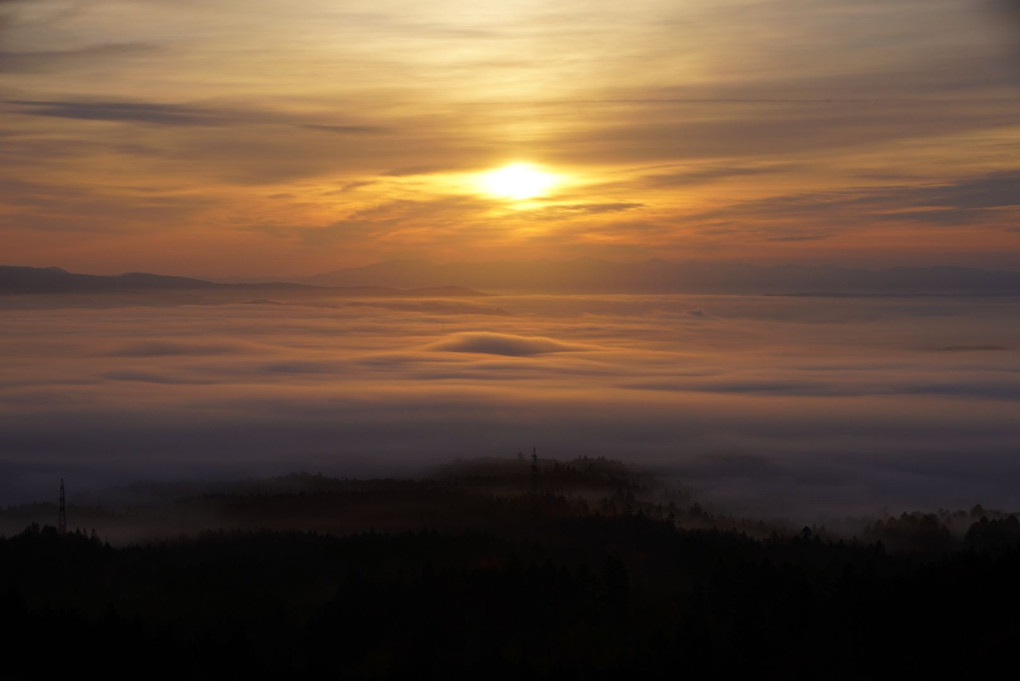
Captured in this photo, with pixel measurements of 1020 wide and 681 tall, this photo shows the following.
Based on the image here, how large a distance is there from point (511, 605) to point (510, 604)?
0.17 metres

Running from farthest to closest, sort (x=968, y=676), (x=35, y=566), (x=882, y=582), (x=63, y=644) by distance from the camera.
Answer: (x=35, y=566) < (x=882, y=582) < (x=63, y=644) < (x=968, y=676)

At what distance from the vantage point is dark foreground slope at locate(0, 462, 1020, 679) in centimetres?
9525

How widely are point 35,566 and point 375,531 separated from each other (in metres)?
48.0

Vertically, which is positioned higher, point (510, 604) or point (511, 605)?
point (510, 604)

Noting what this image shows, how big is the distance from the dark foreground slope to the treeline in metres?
0.31

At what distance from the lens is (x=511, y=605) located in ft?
440

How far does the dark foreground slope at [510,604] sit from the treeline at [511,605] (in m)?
0.31

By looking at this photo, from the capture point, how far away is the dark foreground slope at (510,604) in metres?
95.2

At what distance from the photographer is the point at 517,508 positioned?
650ft

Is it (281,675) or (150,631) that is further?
(150,631)

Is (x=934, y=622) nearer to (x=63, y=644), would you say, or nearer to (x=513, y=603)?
(x=513, y=603)

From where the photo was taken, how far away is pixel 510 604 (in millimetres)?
134125

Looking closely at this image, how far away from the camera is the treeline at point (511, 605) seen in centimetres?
9519

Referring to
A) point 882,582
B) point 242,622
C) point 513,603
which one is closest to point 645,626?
point 513,603
